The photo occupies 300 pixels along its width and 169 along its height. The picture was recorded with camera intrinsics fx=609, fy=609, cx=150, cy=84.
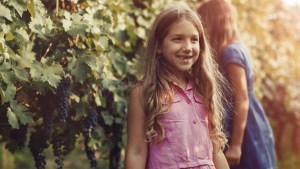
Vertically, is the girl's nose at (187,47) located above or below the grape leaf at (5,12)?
below

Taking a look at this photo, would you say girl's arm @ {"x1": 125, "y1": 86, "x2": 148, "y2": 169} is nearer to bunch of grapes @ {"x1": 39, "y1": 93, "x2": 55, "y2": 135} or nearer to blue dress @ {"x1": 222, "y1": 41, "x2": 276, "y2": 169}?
bunch of grapes @ {"x1": 39, "y1": 93, "x2": 55, "y2": 135}

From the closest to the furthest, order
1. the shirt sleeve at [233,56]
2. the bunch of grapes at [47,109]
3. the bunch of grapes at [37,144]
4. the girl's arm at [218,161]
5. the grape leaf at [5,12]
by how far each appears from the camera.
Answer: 1. the grape leaf at [5,12]
2. the girl's arm at [218,161]
3. the bunch of grapes at [47,109]
4. the bunch of grapes at [37,144]
5. the shirt sleeve at [233,56]

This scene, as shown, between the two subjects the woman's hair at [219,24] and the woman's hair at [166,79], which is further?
the woman's hair at [219,24]

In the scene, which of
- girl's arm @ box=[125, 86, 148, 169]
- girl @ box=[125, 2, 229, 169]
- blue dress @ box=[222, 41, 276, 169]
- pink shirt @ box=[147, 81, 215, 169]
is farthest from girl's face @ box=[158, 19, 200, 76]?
blue dress @ box=[222, 41, 276, 169]

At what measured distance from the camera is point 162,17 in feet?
10.6

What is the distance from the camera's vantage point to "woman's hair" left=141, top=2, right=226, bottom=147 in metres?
3.06

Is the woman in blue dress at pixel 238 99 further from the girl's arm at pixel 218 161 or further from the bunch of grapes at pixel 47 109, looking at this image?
the bunch of grapes at pixel 47 109

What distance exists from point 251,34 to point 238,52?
3304 millimetres

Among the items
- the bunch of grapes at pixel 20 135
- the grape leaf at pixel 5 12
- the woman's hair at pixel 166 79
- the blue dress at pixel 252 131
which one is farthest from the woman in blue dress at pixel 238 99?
the grape leaf at pixel 5 12

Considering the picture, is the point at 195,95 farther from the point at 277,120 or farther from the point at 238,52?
the point at 277,120

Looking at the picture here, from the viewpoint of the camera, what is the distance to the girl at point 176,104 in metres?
3.05

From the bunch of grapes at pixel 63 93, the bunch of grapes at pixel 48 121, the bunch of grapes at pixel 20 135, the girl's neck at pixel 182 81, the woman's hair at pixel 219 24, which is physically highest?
the woman's hair at pixel 219 24

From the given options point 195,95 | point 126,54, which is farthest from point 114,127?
point 195,95

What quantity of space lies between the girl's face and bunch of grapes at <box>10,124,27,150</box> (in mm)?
1005
